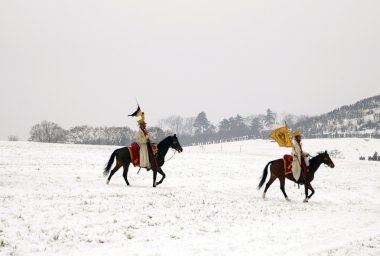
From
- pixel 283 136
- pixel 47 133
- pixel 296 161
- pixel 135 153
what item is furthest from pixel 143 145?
pixel 47 133

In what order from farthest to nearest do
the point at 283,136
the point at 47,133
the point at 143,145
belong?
1. the point at 47,133
2. the point at 283,136
3. the point at 143,145

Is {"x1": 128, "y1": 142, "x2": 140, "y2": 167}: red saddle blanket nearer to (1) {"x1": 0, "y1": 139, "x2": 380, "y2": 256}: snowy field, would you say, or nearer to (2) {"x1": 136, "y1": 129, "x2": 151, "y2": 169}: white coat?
(2) {"x1": 136, "y1": 129, "x2": 151, "y2": 169}: white coat

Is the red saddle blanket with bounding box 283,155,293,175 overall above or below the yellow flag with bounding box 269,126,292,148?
below

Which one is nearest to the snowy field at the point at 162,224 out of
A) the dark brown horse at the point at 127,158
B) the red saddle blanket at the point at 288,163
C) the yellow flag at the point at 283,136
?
the dark brown horse at the point at 127,158

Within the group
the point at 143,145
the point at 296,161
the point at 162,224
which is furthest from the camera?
the point at 143,145

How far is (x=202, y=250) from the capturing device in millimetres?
8617

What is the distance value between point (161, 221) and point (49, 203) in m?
3.91

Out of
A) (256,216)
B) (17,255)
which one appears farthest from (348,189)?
(17,255)

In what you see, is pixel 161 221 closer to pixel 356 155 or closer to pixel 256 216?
pixel 256 216

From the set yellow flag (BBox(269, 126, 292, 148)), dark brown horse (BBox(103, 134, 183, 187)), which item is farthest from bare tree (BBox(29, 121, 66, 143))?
yellow flag (BBox(269, 126, 292, 148))

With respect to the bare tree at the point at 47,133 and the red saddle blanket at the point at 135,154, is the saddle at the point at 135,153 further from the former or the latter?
the bare tree at the point at 47,133

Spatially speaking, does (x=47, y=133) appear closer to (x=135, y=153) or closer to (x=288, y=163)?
(x=135, y=153)

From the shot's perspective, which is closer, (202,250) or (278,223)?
(202,250)

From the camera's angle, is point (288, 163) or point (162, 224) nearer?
point (162, 224)
